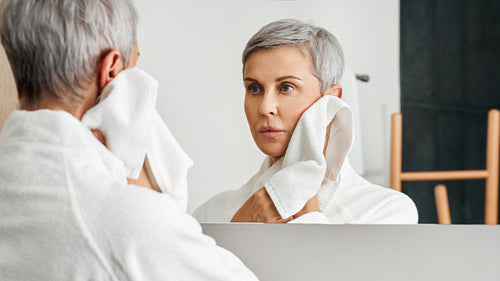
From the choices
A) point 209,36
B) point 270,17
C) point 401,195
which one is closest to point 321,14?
point 270,17

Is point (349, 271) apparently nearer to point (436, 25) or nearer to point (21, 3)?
point (436, 25)

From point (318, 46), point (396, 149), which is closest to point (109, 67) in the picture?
point (318, 46)

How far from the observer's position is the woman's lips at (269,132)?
760mm

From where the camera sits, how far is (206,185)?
0.79 m

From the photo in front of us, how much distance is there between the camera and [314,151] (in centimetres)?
75

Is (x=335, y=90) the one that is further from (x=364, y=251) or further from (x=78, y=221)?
(x=78, y=221)

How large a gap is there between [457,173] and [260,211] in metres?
0.30

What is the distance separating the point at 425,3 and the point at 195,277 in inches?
20.2

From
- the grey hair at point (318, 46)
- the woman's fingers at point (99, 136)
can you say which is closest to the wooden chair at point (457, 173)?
the grey hair at point (318, 46)

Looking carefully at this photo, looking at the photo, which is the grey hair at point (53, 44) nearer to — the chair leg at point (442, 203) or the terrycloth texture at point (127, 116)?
the terrycloth texture at point (127, 116)

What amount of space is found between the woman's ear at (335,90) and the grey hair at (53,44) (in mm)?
327

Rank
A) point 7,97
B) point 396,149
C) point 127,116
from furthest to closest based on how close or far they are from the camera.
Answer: point 7,97 → point 396,149 → point 127,116

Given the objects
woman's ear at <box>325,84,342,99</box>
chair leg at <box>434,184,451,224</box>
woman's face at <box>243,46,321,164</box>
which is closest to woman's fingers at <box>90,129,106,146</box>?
woman's face at <box>243,46,321,164</box>

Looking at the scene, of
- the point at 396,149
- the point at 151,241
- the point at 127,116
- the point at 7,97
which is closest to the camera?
the point at 151,241
